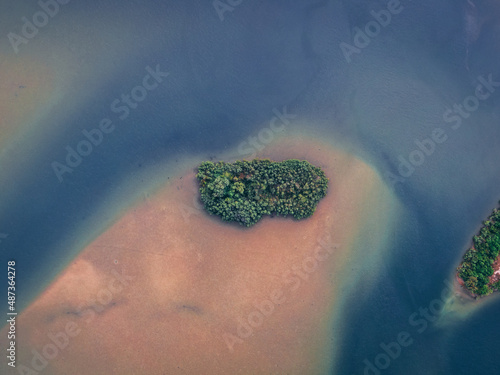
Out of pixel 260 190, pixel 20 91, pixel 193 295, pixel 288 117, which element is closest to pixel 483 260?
pixel 260 190

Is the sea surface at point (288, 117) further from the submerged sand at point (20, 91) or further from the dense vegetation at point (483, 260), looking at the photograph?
the dense vegetation at point (483, 260)

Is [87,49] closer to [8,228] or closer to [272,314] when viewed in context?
[8,228]

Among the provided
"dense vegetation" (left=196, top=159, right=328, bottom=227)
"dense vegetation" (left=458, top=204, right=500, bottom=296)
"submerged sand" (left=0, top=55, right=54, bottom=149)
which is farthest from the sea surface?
"dense vegetation" (left=196, top=159, right=328, bottom=227)

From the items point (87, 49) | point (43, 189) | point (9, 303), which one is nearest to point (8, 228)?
point (43, 189)

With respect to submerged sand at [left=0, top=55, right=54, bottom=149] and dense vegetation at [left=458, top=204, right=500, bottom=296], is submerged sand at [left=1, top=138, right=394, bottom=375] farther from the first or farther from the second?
submerged sand at [left=0, top=55, right=54, bottom=149]

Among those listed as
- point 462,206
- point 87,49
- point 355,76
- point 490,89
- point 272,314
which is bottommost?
point 462,206

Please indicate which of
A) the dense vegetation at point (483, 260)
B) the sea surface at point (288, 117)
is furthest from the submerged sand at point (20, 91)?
the dense vegetation at point (483, 260)
